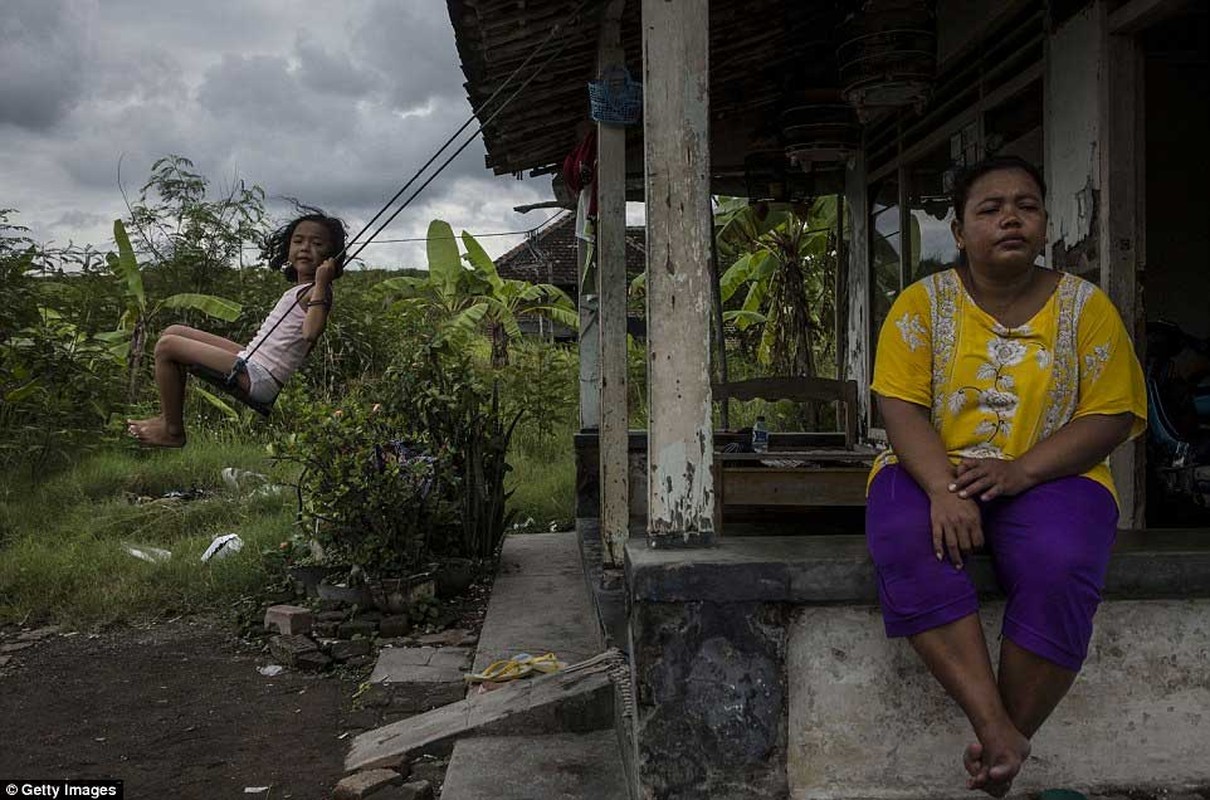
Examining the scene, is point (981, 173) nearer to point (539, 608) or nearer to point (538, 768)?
point (538, 768)

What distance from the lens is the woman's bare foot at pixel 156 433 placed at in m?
3.32

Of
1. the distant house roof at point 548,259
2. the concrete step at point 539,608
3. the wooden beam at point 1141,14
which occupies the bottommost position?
the concrete step at point 539,608

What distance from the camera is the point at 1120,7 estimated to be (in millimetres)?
3844

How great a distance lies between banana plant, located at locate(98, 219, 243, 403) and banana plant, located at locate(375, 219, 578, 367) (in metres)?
3.13

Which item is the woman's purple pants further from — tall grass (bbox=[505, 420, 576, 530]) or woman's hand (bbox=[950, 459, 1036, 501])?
tall grass (bbox=[505, 420, 576, 530])

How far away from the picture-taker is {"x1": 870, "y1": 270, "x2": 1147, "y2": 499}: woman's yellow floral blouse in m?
2.60

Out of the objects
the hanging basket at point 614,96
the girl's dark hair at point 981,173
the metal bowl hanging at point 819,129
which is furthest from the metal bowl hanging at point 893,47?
the girl's dark hair at point 981,173

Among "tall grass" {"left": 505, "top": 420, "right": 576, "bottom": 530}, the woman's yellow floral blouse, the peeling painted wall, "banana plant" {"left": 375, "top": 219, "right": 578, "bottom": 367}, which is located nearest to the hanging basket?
the peeling painted wall

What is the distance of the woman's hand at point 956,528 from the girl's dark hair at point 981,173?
0.76m

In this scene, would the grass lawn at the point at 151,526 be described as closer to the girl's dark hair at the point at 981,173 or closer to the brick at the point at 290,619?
the brick at the point at 290,619

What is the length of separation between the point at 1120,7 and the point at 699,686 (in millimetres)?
2966

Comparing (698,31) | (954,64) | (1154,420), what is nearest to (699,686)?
(698,31)

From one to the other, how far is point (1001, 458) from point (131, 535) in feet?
25.3

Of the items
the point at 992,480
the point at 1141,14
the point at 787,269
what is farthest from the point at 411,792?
the point at 787,269
